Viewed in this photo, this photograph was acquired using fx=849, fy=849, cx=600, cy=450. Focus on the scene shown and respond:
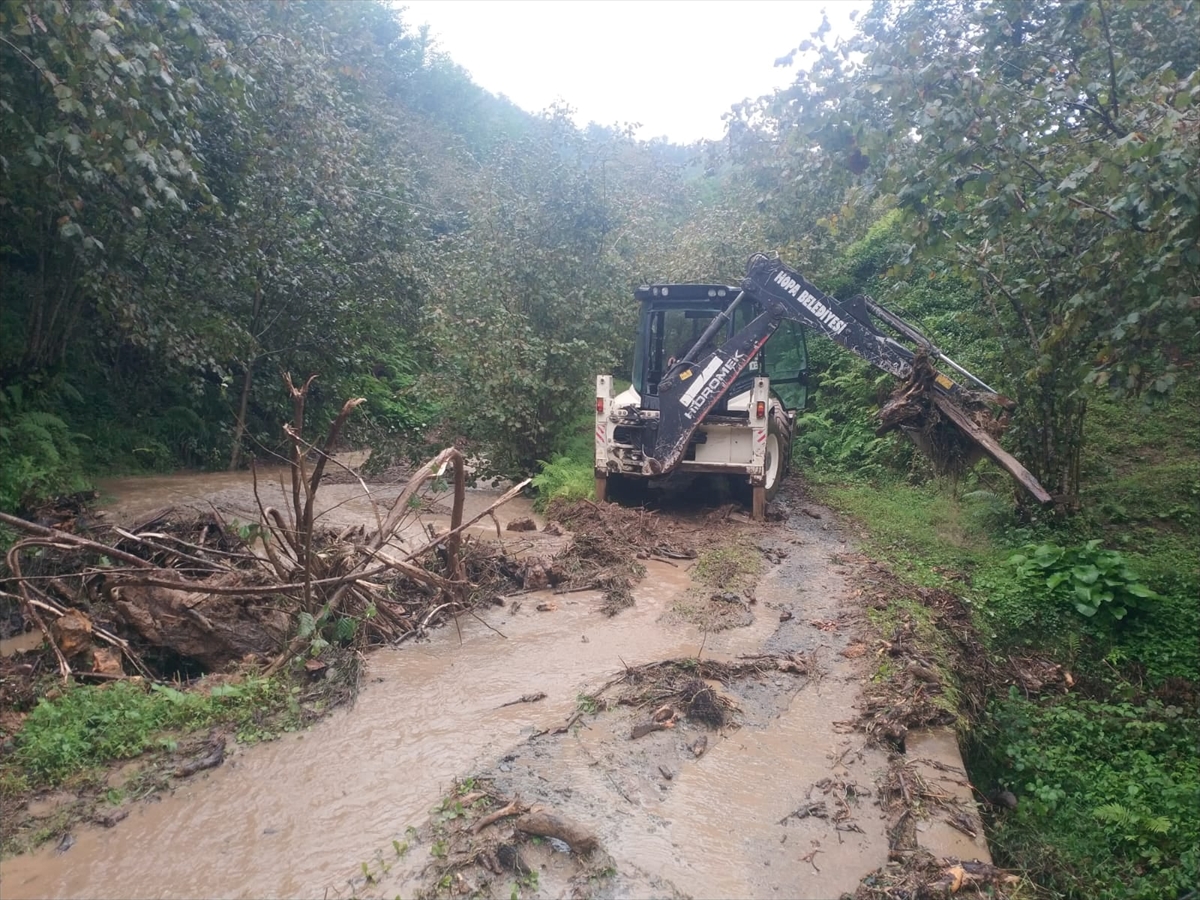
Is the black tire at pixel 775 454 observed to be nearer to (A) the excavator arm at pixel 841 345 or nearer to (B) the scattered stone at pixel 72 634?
(A) the excavator arm at pixel 841 345

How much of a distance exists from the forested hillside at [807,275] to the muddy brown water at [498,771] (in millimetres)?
1326

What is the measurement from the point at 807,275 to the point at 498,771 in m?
16.0

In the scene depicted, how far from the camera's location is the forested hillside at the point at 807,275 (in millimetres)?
5328

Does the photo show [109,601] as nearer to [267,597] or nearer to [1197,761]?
[267,597]

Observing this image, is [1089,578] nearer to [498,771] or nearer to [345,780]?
[498,771]

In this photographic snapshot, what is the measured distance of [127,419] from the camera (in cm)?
A: 1431

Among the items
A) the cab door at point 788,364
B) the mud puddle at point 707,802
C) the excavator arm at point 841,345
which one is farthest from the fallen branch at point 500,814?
the cab door at point 788,364

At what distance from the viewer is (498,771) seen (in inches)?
168

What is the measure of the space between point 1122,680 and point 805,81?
4999 mm

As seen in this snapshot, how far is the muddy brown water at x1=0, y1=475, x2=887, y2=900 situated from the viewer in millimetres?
3521

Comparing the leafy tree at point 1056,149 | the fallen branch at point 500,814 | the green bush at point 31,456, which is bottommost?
the fallen branch at point 500,814

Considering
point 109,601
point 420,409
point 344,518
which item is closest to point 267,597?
point 109,601

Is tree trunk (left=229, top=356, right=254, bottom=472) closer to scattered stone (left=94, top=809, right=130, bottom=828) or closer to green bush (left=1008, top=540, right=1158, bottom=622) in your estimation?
scattered stone (left=94, top=809, right=130, bottom=828)

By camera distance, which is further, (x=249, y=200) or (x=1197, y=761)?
(x=249, y=200)
